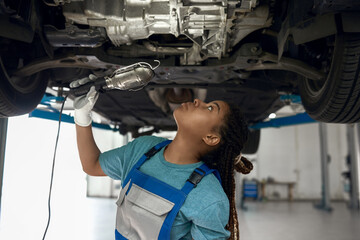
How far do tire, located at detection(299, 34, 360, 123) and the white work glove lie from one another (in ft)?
3.87

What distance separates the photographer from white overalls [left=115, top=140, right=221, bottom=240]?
1209mm

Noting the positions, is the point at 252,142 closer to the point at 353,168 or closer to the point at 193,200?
the point at 193,200

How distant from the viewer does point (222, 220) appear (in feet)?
3.95

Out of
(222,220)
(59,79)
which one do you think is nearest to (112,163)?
(222,220)

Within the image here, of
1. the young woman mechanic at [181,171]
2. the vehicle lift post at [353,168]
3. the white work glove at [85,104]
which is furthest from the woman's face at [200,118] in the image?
the vehicle lift post at [353,168]

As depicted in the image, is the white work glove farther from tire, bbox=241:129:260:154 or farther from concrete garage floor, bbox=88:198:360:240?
tire, bbox=241:129:260:154

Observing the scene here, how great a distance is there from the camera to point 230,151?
56.4 inches

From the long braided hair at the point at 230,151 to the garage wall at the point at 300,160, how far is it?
8848 millimetres

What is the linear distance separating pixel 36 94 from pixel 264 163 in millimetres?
8847

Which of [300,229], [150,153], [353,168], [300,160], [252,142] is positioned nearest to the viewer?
[150,153]

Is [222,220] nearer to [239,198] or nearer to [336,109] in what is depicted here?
[336,109]

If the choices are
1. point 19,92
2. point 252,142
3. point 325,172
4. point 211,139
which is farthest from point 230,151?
point 325,172

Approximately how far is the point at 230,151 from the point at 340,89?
693mm


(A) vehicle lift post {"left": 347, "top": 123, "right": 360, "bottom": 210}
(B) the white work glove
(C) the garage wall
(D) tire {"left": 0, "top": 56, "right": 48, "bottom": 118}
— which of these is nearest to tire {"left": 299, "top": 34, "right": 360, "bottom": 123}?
(B) the white work glove
